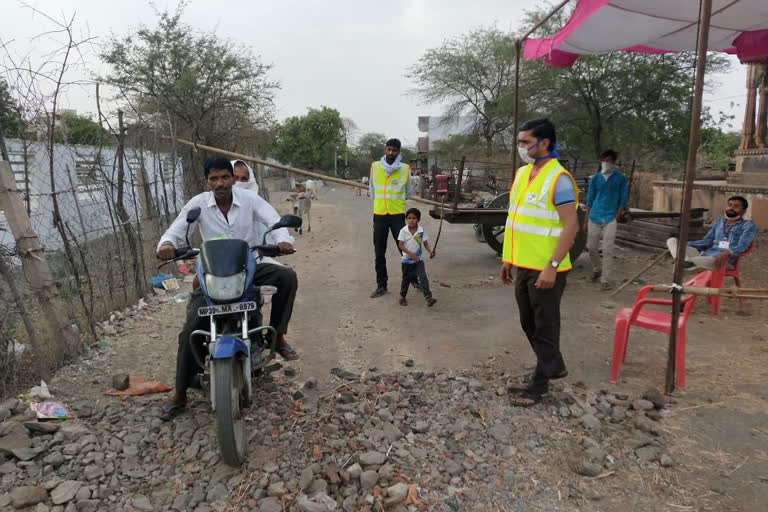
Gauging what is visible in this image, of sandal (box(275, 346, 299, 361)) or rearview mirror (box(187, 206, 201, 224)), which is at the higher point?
rearview mirror (box(187, 206, 201, 224))

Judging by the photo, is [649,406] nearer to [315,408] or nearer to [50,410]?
[315,408]

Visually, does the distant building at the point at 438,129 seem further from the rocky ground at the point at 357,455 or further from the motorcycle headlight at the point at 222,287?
the motorcycle headlight at the point at 222,287

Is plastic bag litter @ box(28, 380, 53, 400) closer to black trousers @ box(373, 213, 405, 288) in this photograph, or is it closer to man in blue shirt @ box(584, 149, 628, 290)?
black trousers @ box(373, 213, 405, 288)

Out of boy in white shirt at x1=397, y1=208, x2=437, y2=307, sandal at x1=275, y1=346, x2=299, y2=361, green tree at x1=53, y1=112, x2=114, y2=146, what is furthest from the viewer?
boy in white shirt at x1=397, y1=208, x2=437, y2=307

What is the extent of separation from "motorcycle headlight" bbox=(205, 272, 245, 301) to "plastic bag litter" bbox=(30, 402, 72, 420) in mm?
1392

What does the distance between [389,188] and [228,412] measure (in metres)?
3.98

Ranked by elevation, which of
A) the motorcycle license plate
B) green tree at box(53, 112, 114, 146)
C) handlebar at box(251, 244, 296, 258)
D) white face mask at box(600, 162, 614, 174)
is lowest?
the motorcycle license plate

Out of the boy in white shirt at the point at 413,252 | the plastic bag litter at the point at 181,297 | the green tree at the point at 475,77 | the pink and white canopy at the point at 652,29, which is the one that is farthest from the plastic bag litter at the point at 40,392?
the green tree at the point at 475,77

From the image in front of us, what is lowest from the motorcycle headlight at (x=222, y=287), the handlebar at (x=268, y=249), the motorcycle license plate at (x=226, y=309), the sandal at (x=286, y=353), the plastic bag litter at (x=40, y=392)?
the plastic bag litter at (x=40, y=392)

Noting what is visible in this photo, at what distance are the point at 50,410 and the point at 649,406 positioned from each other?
372cm

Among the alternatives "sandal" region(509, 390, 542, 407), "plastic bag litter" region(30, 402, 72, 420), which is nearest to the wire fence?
"plastic bag litter" region(30, 402, 72, 420)

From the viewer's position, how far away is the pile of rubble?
7.93 ft

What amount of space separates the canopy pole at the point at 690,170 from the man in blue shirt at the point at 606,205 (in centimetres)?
293

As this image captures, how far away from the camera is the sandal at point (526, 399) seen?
3.25 metres
